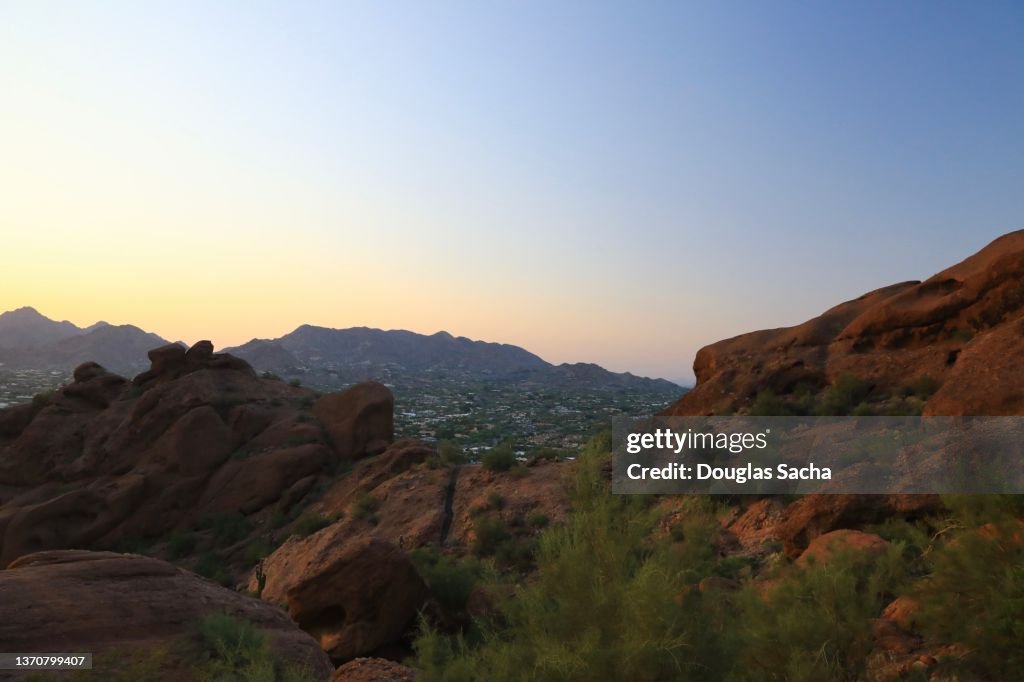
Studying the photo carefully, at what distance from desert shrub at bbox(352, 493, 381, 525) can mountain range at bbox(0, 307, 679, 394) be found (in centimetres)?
10526

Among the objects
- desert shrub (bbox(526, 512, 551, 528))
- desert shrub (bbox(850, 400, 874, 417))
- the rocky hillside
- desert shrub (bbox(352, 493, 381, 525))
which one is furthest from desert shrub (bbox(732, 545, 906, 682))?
desert shrub (bbox(352, 493, 381, 525))

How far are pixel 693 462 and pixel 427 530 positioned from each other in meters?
8.90

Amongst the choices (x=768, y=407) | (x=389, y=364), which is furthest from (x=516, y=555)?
(x=389, y=364)

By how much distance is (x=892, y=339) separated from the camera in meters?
20.6

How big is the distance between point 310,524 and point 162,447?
9.76 meters

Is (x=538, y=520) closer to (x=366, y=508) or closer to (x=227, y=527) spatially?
(x=366, y=508)

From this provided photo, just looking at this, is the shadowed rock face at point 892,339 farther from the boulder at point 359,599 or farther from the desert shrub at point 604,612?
the boulder at point 359,599

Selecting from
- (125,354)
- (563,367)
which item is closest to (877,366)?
(563,367)

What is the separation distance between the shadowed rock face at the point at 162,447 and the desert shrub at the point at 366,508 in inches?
197

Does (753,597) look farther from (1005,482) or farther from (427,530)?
(427,530)

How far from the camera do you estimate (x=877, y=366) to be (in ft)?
63.9

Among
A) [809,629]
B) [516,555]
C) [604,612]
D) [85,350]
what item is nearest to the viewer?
[604,612]

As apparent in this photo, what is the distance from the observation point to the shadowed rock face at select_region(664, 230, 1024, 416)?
1827cm

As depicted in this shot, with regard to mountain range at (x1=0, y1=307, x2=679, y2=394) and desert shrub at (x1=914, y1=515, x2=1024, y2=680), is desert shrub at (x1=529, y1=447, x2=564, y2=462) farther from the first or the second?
mountain range at (x1=0, y1=307, x2=679, y2=394)
